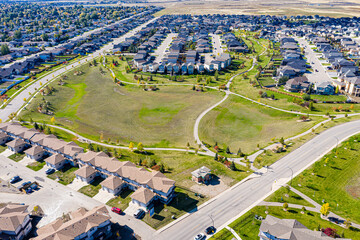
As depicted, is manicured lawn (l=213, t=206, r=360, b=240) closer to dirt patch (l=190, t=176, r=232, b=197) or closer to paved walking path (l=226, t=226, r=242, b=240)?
paved walking path (l=226, t=226, r=242, b=240)

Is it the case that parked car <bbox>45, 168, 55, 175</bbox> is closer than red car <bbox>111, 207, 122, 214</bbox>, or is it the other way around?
red car <bbox>111, 207, 122, 214</bbox>

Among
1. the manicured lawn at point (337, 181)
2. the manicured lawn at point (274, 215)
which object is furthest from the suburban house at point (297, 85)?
the manicured lawn at point (274, 215)

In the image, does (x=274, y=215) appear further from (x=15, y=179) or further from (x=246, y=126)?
(x=15, y=179)

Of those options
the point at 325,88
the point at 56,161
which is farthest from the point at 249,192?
the point at 325,88

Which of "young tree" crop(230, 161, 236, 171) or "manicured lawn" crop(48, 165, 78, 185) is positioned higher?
"young tree" crop(230, 161, 236, 171)

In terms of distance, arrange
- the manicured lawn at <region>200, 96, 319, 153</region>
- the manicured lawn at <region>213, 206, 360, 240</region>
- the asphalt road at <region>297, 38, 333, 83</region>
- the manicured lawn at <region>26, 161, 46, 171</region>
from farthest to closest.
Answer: the asphalt road at <region>297, 38, 333, 83</region> < the manicured lawn at <region>200, 96, 319, 153</region> < the manicured lawn at <region>26, 161, 46, 171</region> < the manicured lawn at <region>213, 206, 360, 240</region>

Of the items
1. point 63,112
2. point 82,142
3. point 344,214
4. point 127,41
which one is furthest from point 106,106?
point 127,41

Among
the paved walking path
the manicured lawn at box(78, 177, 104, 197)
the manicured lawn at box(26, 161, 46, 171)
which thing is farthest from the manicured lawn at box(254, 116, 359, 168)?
the manicured lawn at box(26, 161, 46, 171)
